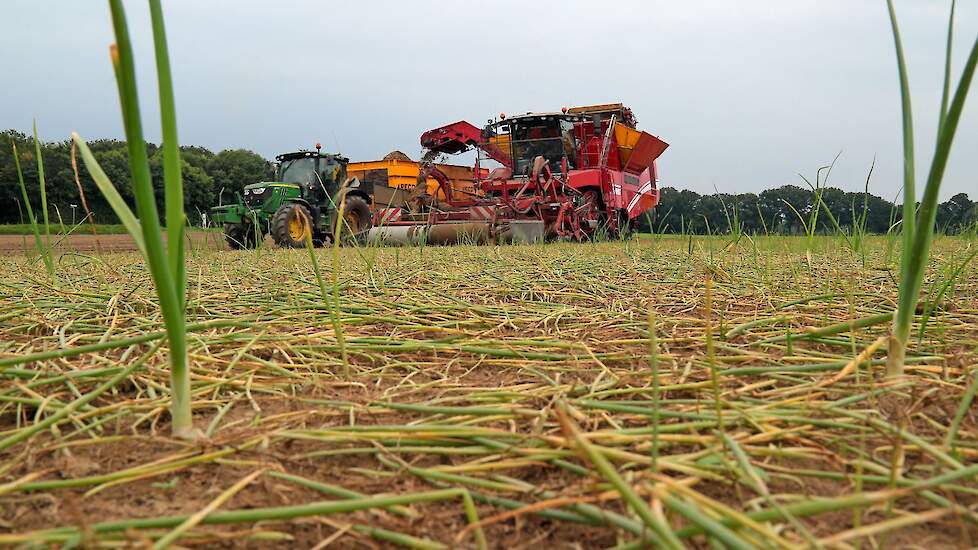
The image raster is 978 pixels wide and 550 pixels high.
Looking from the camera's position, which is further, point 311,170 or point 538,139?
point 538,139

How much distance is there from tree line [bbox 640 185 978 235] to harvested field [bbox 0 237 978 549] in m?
0.59

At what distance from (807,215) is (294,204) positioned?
20.0 ft

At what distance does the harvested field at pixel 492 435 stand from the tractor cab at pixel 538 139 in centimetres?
790

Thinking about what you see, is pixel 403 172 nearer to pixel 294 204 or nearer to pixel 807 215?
pixel 294 204

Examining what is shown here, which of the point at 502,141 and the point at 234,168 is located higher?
the point at 234,168

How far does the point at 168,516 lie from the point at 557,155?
8.92 meters

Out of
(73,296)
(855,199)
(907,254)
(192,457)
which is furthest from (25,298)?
(855,199)

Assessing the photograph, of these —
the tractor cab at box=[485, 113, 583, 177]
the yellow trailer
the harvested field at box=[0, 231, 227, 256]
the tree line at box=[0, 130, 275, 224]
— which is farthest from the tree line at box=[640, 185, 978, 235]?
the tree line at box=[0, 130, 275, 224]

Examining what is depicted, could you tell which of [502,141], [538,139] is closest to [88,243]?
[502,141]

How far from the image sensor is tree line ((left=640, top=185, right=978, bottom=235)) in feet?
6.29

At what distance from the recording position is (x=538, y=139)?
9.08 metres

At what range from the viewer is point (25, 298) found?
1564 mm

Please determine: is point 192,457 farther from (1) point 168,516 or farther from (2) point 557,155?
(2) point 557,155

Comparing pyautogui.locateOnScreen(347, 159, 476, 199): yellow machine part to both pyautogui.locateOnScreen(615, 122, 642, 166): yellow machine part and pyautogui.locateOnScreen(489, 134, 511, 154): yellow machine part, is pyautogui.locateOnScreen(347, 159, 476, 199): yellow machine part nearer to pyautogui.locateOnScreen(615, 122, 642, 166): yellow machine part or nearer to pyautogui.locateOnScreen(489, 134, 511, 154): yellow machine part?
pyautogui.locateOnScreen(489, 134, 511, 154): yellow machine part
